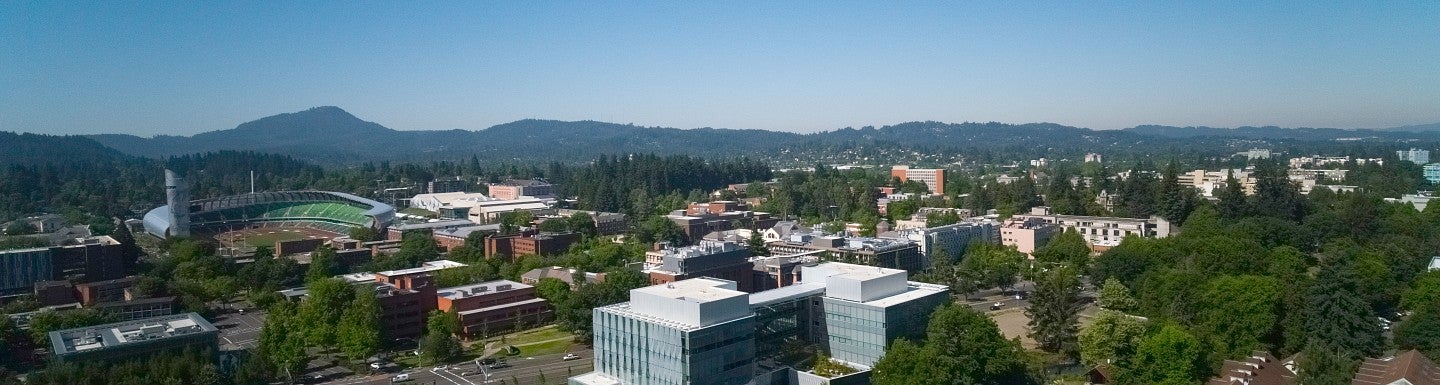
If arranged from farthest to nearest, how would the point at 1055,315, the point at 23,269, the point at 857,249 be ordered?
1. the point at 857,249
2. the point at 23,269
3. the point at 1055,315

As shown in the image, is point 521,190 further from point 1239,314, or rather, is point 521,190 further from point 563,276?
point 1239,314

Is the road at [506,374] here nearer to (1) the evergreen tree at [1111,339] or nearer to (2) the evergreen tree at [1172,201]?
(1) the evergreen tree at [1111,339]

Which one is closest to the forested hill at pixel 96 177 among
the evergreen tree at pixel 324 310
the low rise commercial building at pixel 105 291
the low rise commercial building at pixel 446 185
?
the low rise commercial building at pixel 446 185

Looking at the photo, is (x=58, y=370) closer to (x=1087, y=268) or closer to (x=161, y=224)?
(x=1087, y=268)

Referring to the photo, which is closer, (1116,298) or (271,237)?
(1116,298)

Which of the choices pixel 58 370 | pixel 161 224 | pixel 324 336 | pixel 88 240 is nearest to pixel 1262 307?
pixel 324 336

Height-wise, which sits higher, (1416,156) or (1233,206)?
(1416,156)

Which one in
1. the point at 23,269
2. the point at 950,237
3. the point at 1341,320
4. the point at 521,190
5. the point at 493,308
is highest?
the point at 521,190

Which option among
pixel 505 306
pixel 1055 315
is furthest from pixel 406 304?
pixel 1055 315

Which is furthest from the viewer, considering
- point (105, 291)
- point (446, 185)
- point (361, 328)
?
point (446, 185)
